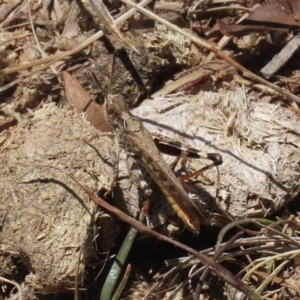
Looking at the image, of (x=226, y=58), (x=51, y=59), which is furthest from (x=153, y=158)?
(x=51, y=59)

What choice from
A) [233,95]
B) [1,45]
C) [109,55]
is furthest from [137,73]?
[1,45]

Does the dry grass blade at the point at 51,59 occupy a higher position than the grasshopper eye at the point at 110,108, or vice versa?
the dry grass blade at the point at 51,59

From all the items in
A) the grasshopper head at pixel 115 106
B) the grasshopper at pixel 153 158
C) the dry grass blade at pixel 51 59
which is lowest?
the grasshopper at pixel 153 158

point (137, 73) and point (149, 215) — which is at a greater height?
point (137, 73)

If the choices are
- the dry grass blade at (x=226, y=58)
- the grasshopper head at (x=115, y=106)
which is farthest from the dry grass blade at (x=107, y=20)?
the grasshopper head at (x=115, y=106)

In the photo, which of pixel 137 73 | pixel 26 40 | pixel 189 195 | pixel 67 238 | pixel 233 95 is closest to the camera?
pixel 67 238

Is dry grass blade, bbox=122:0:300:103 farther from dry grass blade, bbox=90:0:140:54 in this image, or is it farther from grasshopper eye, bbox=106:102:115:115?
grasshopper eye, bbox=106:102:115:115

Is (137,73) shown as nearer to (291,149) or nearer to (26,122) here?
(26,122)

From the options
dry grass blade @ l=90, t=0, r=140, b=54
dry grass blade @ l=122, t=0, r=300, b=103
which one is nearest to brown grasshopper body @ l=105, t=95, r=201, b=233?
dry grass blade @ l=90, t=0, r=140, b=54

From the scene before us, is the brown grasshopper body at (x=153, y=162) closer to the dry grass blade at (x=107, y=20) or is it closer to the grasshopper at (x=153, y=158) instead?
the grasshopper at (x=153, y=158)
